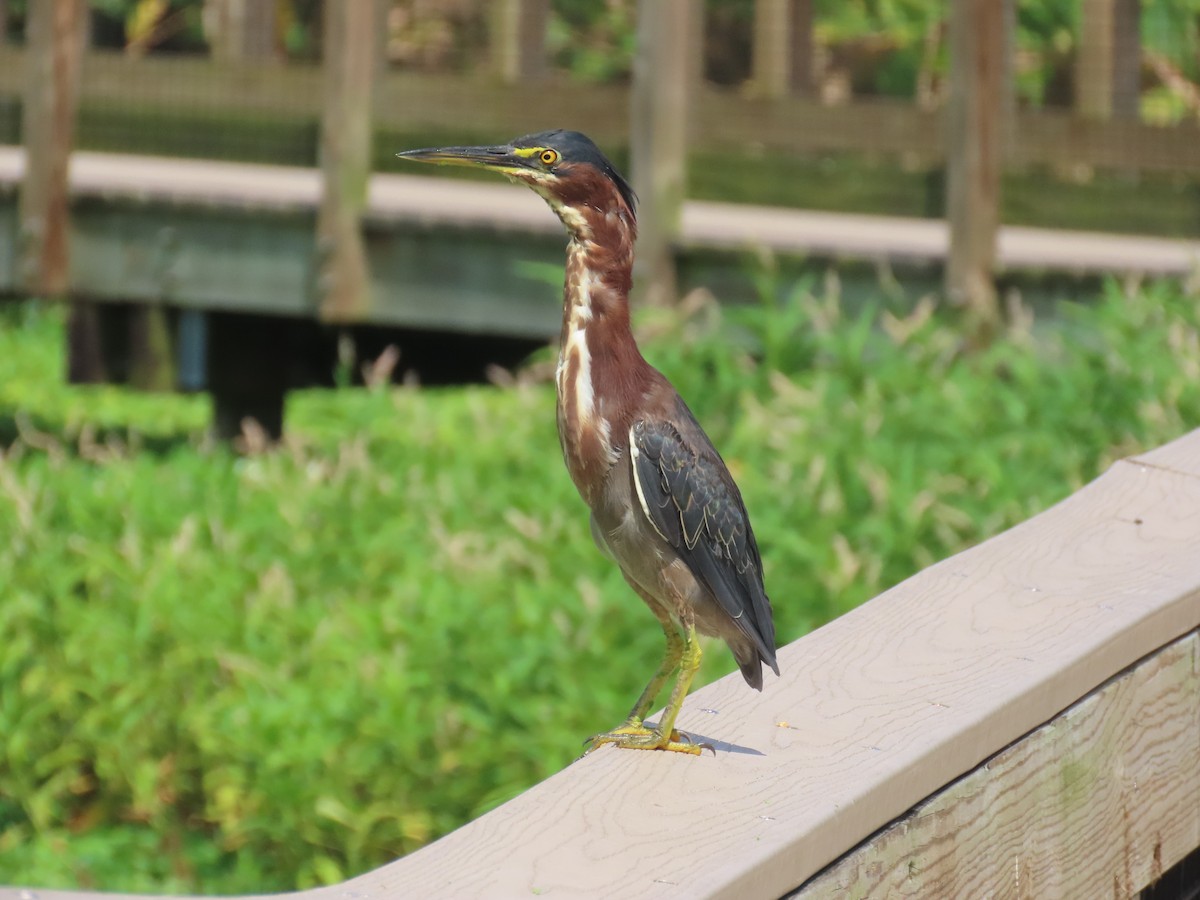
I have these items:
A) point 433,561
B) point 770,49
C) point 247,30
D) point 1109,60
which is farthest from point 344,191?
point 1109,60

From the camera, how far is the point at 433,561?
5.22 m

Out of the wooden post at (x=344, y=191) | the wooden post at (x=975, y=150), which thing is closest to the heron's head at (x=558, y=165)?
the wooden post at (x=975, y=150)

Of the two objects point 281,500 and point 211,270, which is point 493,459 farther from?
point 211,270

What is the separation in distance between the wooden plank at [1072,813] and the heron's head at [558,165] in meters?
0.72

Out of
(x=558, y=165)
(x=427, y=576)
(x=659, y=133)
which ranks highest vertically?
(x=558, y=165)

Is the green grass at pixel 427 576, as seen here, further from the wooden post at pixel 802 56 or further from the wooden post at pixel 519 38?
the wooden post at pixel 802 56

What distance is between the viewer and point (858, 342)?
5.87 meters

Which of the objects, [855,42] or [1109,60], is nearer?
[1109,60]

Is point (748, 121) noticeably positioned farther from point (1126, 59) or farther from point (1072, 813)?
point (1072, 813)

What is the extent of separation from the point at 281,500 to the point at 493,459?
2.49 feet

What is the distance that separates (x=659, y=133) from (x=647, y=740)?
5002 mm

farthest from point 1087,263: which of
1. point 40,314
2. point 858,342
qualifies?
point 40,314

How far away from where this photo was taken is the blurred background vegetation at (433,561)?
4543 millimetres

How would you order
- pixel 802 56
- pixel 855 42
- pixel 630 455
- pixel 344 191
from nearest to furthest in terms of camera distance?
pixel 630 455 < pixel 344 191 < pixel 802 56 < pixel 855 42
